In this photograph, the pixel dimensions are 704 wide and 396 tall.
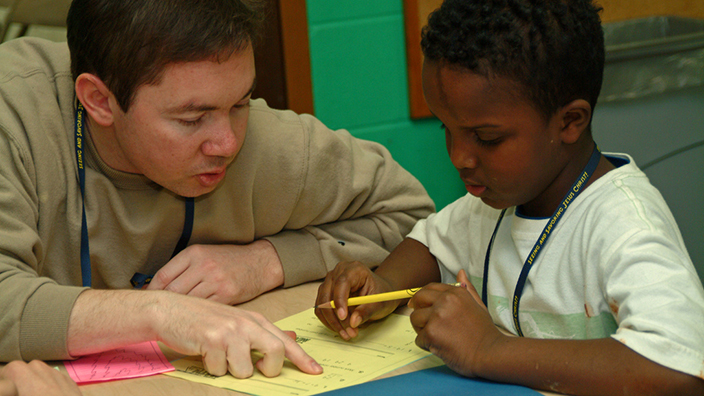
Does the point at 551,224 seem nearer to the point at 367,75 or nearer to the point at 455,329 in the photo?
the point at 455,329

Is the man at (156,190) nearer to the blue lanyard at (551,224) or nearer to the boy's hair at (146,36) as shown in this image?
the boy's hair at (146,36)

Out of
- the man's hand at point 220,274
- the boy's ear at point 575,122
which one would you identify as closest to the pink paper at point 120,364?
the man's hand at point 220,274

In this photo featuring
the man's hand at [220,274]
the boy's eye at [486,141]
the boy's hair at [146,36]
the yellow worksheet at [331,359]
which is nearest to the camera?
the yellow worksheet at [331,359]

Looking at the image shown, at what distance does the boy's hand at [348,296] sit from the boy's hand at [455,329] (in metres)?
0.13

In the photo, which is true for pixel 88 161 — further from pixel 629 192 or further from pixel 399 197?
pixel 629 192

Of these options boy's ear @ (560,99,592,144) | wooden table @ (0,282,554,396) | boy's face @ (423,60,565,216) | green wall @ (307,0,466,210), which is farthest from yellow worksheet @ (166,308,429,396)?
green wall @ (307,0,466,210)

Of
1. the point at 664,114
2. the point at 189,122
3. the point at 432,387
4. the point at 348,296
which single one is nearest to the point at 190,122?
the point at 189,122

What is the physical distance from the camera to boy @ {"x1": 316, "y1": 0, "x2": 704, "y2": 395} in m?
0.79

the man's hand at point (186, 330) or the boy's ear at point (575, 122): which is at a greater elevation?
the boy's ear at point (575, 122)

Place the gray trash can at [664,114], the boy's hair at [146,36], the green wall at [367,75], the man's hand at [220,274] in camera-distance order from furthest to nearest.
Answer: the green wall at [367,75] → the gray trash can at [664,114] → the man's hand at [220,274] → the boy's hair at [146,36]

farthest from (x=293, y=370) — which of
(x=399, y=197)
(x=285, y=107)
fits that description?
(x=285, y=107)

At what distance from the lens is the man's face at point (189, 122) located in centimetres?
112

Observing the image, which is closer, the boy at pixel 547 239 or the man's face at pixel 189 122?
the boy at pixel 547 239

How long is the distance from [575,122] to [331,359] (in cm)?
51
